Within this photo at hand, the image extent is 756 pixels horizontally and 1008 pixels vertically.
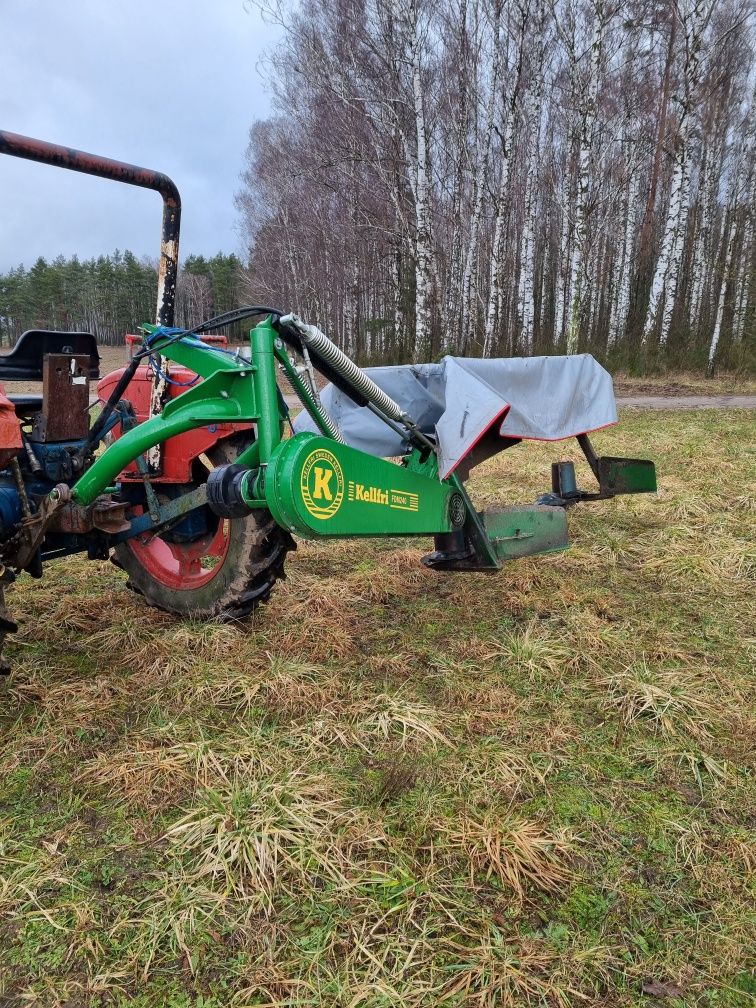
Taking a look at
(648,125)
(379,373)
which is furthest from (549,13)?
(379,373)

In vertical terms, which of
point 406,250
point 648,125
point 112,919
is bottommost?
point 112,919

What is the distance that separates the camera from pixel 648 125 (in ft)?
67.4

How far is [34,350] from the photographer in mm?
3035

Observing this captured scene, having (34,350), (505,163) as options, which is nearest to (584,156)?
(505,163)

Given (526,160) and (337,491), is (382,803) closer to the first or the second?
(337,491)

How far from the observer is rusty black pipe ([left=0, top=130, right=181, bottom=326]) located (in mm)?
2555

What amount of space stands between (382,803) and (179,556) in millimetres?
1810

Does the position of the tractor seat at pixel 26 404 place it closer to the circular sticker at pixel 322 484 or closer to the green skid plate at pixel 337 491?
the green skid plate at pixel 337 491

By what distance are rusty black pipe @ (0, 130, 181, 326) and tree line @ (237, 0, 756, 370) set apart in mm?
11700

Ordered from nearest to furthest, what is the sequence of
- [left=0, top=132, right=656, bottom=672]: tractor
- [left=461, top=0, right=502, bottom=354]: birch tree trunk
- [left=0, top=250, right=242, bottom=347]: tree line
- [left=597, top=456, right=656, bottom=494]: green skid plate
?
[left=0, top=132, right=656, bottom=672]: tractor → [left=597, top=456, right=656, bottom=494]: green skid plate → [left=461, top=0, right=502, bottom=354]: birch tree trunk → [left=0, top=250, right=242, bottom=347]: tree line

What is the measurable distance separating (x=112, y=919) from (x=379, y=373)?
2469 mm

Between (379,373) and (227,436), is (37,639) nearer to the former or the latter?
(227,436)

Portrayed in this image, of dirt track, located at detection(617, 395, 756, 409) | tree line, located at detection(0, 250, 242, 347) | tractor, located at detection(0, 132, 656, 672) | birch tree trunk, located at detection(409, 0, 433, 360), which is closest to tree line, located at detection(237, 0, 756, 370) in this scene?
birch tree trunk, located at detection(409, 0, 433, 360)

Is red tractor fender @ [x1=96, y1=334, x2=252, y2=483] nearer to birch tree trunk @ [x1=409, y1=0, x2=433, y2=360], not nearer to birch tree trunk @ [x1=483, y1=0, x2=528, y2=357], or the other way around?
birch tree trunk @ [x1=409, y1=0, x2=433, y2=360]
